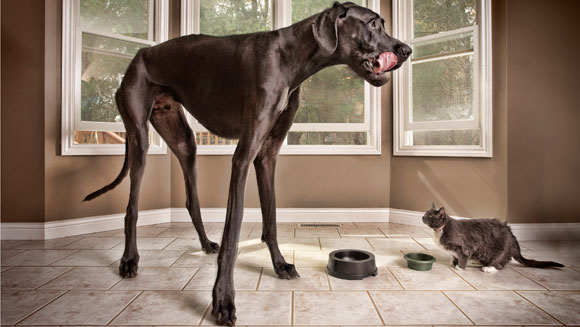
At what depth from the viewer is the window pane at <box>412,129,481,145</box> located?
3.11 meters

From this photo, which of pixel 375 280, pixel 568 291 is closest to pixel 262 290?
pixel 375 280

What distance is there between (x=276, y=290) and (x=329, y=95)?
243 cm

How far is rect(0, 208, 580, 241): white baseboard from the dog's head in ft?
6.48

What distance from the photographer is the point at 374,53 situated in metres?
1.64

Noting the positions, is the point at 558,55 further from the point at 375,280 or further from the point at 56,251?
the point at 56,251

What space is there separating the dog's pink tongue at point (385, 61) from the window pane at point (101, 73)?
8.65 ft

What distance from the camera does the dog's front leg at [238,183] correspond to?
1502mm

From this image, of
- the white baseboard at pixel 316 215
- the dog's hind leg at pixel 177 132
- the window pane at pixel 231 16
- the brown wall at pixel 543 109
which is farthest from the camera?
the window pane at pixel 231 16

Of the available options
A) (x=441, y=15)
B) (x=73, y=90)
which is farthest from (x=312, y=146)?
(x=73, y=90)

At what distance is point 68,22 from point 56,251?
1.86 meters

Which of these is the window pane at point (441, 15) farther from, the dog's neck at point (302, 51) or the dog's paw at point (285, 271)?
the dog's paw at point (285, 271)

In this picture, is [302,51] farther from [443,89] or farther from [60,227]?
[60,227]

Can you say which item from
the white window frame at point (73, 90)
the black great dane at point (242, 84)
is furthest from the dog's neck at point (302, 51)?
the white window frame at point (73, 90)

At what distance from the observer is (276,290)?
1777mm
